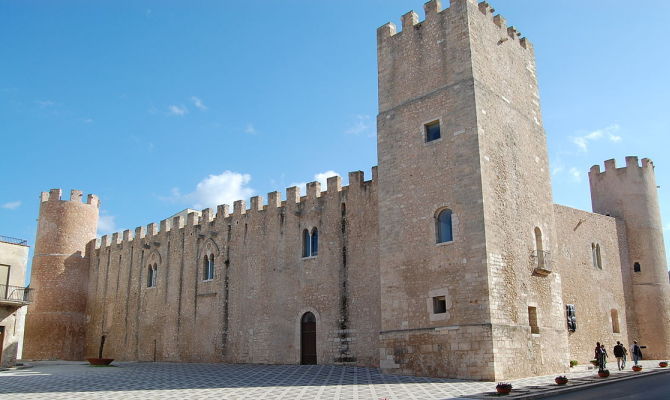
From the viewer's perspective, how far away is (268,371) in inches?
728

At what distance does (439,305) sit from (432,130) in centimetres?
489

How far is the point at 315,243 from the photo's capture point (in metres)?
21.2

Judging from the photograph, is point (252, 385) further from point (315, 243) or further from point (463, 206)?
point (315, 243)

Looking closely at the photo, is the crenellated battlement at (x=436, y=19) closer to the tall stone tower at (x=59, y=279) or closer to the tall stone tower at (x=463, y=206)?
the tall stone tower at (x=463, y=206)

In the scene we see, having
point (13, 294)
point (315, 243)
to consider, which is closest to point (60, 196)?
point (13, 294)

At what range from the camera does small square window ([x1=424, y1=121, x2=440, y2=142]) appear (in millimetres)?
17094

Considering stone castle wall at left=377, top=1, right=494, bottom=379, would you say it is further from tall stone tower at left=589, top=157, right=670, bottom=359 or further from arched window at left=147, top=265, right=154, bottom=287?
arched window at left=147, top=265, right=154, bottom=287

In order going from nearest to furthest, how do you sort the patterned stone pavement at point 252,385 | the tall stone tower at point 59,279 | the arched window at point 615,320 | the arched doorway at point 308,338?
the patterned stone pavement at point 252,385
the arched doorway at point 308,338
the arched window at point 615,320
the tall stone tower at point 59,279

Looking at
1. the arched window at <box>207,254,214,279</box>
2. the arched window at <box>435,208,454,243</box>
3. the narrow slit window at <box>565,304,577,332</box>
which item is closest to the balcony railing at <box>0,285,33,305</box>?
the arched window at <box>207,254,214,279</box>

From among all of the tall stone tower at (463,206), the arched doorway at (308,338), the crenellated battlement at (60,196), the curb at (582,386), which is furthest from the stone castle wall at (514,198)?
the crenellated battlement at (60,196)

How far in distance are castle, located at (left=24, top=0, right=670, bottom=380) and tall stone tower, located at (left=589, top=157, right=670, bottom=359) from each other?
59 millimetres

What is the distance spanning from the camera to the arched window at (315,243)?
2110 cm

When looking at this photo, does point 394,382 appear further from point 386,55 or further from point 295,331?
point 386,55

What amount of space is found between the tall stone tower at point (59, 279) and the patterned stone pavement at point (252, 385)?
1119cm
